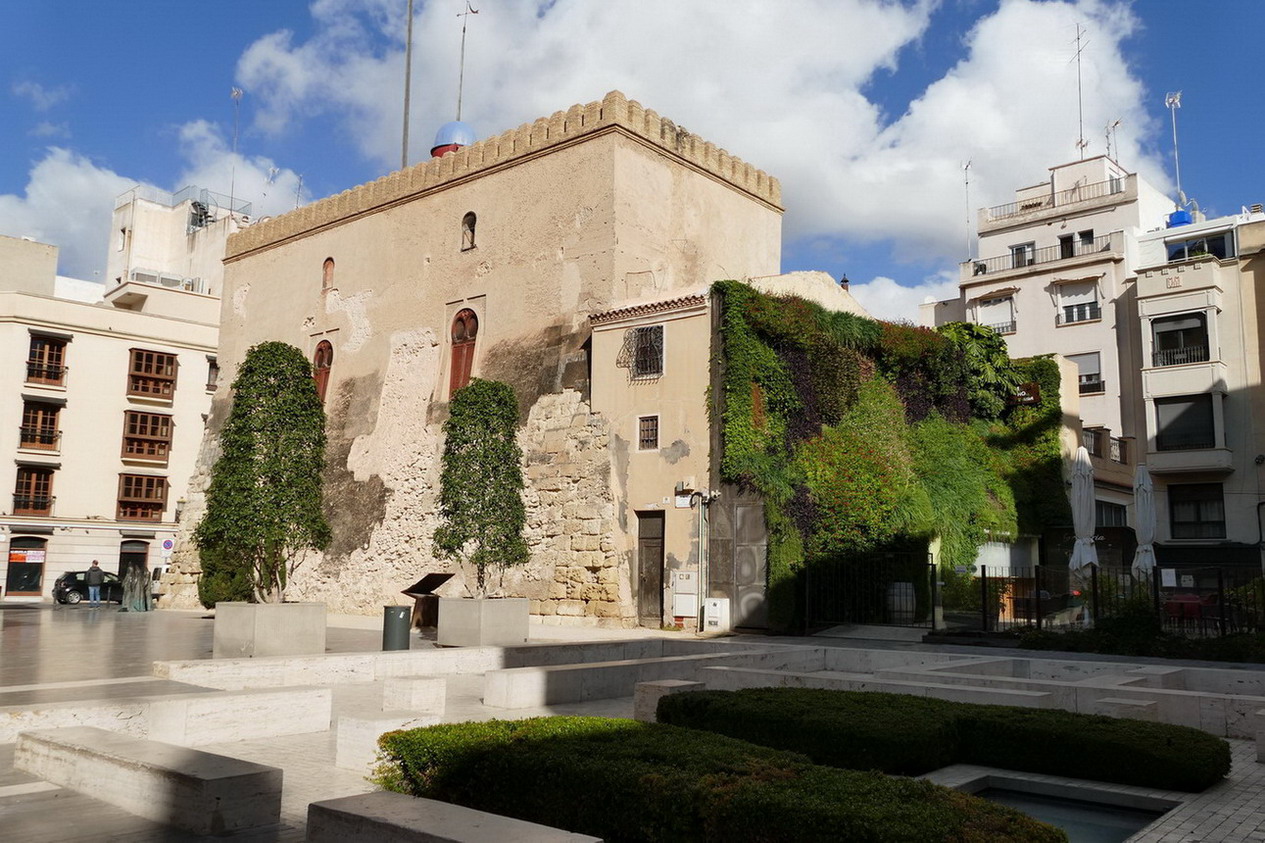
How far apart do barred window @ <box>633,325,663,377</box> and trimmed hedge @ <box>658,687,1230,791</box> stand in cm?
1321

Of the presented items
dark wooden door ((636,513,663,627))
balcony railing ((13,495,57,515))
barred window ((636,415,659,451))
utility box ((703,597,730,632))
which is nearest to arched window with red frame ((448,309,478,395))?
barred window ((636,415,659,451))

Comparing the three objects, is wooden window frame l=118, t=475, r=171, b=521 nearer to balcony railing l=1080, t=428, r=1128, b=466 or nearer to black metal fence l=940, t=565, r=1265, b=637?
black metal fence l=940, t=565, r=1265, b=637

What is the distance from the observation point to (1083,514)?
18906 millimetres

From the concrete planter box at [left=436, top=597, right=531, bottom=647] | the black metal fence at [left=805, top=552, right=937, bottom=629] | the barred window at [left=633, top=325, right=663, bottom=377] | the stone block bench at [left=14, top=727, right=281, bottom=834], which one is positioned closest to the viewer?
the stone block bench at [left=14, top=727, right=281, bottom=834]

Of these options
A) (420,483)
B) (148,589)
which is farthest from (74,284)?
(420,483)

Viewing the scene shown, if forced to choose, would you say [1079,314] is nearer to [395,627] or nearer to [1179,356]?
[1179,356]

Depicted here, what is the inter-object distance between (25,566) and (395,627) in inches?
1232

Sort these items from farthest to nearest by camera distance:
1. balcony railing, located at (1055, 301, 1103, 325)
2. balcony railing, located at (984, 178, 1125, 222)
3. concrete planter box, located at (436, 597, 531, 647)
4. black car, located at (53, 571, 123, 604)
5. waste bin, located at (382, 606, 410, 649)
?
balcony railing, located at (984, 178, 1125, 222) < balcony railing, located at (1055, 301, 1103, 325) < black car, located at (53, 571, 123, 604) < concrete planter box, located at (436, 597, 531, 647) < waste bin, located at (382, 606, 410, 649)

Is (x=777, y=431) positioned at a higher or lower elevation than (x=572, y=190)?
lower

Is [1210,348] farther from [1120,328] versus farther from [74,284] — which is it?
[74,284]

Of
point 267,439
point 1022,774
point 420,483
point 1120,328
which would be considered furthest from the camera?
point 1120,328

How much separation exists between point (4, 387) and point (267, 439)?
30642 mm

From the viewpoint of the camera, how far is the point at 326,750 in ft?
24.3

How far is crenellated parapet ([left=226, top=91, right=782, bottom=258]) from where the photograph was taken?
→ 76.7 ft
